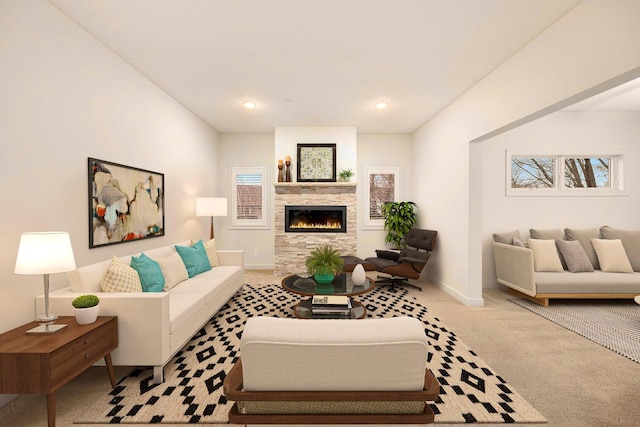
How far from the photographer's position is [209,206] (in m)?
4.73

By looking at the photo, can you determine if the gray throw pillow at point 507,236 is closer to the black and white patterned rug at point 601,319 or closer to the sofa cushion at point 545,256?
the sofa cushion at point 545,256

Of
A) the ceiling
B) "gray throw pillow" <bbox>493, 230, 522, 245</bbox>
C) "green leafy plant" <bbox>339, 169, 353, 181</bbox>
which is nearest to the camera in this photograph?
the ceiling

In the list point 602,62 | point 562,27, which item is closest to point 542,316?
point 602,62

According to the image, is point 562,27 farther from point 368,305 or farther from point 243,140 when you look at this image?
point 243,140

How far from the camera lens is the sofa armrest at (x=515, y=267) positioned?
3.85m

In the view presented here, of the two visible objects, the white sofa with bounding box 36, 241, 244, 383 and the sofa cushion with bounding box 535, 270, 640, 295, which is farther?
the sofa cushion with bounding box 535, 270, 640, 295

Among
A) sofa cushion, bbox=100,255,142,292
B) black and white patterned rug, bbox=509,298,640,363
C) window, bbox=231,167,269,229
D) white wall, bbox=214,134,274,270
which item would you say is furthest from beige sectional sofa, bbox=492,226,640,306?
sofa cushion, bbox=100,255,142,292

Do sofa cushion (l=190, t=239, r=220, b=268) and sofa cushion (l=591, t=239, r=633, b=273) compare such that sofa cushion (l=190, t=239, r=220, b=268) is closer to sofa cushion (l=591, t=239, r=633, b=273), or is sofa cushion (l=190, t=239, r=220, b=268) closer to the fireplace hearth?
the fireplace hearth

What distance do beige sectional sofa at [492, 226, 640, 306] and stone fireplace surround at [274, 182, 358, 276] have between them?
2.47m

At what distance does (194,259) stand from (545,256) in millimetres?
4923

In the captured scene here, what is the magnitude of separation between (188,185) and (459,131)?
4294 mm

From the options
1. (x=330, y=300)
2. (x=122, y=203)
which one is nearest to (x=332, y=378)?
(x=330, y=300)

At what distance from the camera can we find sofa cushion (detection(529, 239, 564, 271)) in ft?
13.4

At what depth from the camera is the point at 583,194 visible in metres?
4.75
